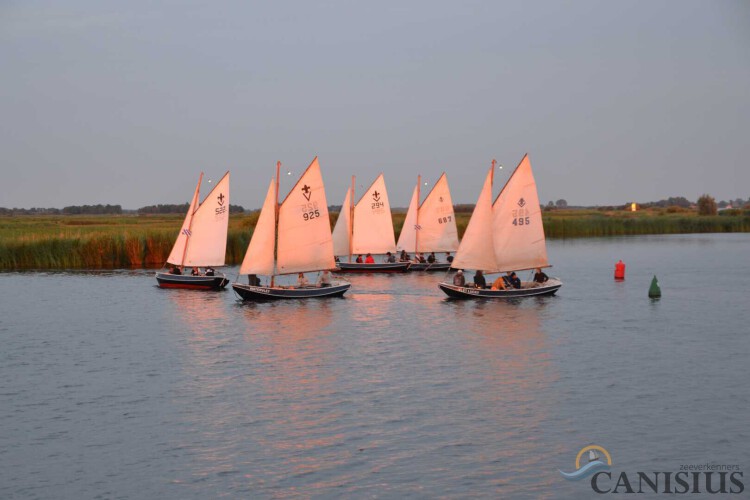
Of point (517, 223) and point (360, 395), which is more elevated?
point (517, 223)

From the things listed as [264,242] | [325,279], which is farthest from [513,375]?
[325,279]

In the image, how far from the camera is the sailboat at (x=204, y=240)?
211ft

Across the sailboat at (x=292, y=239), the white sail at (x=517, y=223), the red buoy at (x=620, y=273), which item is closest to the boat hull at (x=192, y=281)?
the sailboat at (x=292, y=239)


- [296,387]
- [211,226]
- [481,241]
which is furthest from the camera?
[211,226]

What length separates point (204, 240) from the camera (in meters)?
64.8

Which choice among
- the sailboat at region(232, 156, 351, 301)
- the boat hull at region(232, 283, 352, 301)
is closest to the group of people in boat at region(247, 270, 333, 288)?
the sailboat at region(232, 156, 351, 301)

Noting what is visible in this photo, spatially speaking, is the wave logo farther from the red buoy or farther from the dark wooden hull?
the dark wooden hull

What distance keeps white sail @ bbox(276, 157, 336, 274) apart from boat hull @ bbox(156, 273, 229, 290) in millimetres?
9528

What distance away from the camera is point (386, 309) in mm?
56688

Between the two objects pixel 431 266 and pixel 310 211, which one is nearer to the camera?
pixel 310 211

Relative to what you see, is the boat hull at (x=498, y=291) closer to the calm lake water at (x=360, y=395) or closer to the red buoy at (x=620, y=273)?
the calm lake water at (x=360, y=395)

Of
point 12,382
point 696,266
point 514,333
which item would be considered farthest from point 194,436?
point 696,266

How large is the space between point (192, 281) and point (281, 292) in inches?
A: 440

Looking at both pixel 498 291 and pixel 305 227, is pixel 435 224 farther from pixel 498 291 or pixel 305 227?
pixel 305 227
